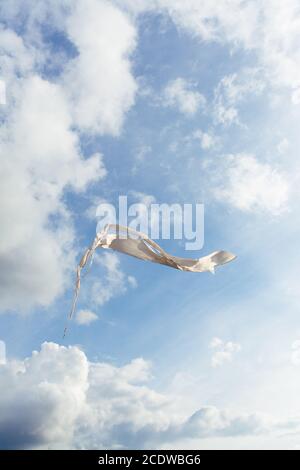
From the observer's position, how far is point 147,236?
1902 centimetres

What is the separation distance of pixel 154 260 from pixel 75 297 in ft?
13.7

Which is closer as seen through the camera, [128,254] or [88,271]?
[88,271]

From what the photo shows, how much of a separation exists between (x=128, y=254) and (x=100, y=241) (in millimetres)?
1573
